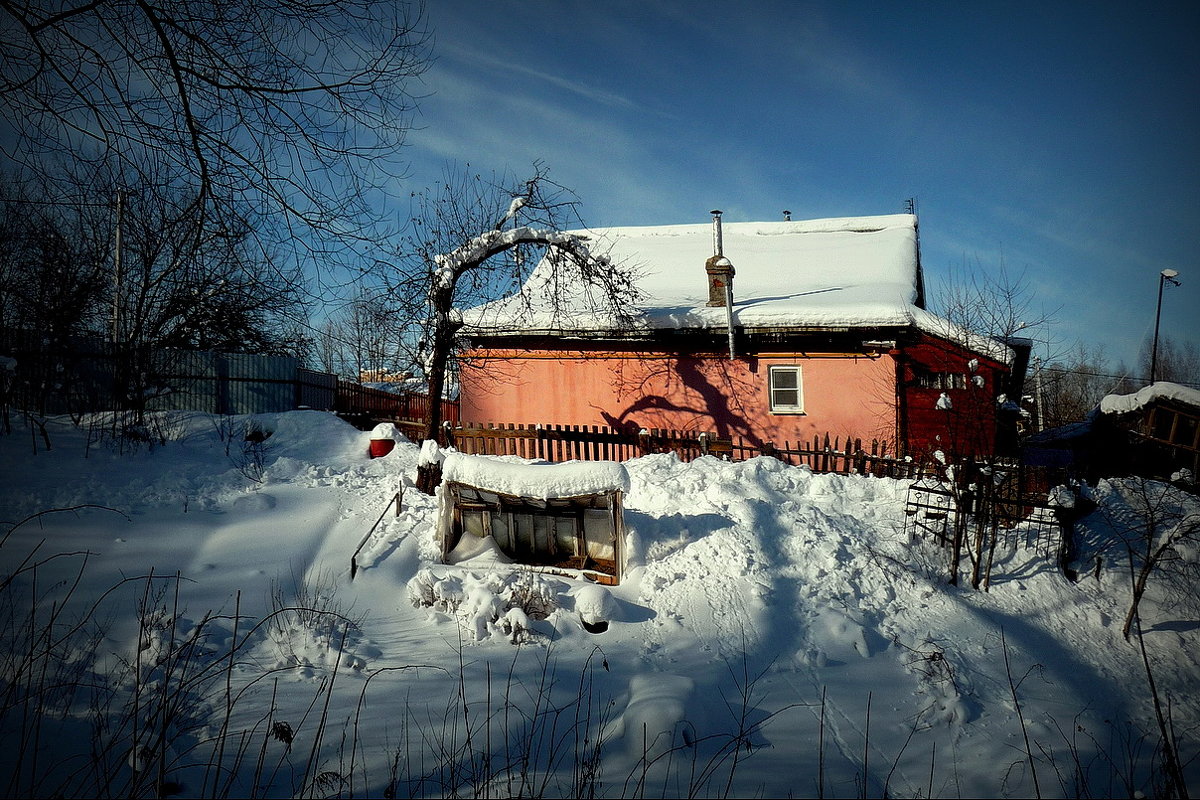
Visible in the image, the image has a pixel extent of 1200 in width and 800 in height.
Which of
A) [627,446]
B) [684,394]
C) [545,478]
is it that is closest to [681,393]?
[684,394]

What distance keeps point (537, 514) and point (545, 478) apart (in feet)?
2.02

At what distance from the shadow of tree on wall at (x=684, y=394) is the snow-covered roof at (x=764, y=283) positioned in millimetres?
1106

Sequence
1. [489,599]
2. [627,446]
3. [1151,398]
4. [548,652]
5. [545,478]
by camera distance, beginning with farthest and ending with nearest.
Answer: [627,446], [1151,398], [545,478], [489,599], [548,652]

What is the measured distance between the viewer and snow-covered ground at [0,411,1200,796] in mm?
3254

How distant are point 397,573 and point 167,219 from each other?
362 cm

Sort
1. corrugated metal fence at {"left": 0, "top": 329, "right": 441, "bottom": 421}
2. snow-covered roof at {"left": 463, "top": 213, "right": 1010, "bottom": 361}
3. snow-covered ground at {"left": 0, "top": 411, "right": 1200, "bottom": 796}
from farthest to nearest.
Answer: snow-covered roof at {"left": 463, "top": 213, "right": 1010, "bottom": 361} < corrugated metal fence at {"left": 0, "top": 329, "right": 441, "bottom": 421} < snow-covered ground at {"left": 0, "top": 411, "right": 1200, "bottom": 796}

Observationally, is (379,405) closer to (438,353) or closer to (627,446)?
(438,353)

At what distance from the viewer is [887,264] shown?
15.2 metres

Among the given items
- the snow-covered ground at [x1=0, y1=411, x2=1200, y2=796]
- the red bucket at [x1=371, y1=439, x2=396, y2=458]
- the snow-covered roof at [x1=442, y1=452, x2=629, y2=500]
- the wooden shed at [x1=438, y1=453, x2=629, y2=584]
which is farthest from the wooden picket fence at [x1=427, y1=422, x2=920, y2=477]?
the snow-covered roof at [x1=442, y1=452, x2=629, y2=500]

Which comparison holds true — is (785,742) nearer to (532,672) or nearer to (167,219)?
(532,672)

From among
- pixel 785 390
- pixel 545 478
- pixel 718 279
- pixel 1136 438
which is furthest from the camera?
pixel 718 279

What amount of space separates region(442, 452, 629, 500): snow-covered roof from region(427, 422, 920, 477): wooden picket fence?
4.08 metres

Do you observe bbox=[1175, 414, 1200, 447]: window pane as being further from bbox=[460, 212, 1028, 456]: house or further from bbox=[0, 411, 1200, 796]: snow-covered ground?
bbox=[0, 411, 1200, 796]: snow-covered ground

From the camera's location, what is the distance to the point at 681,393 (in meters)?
13.0
